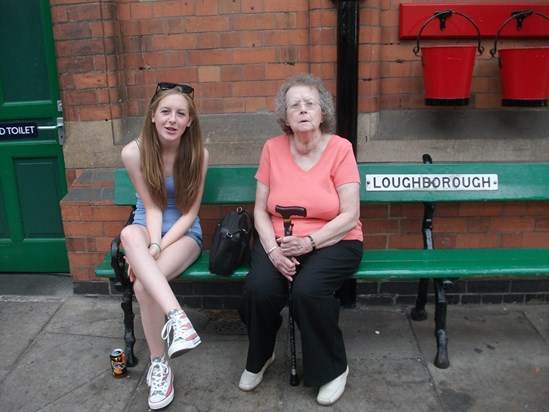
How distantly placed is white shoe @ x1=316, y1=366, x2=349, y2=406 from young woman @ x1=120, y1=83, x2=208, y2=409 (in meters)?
0.73

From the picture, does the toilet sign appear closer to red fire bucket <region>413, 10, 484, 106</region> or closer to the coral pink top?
the coral pink top

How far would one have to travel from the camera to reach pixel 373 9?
11.2 ft

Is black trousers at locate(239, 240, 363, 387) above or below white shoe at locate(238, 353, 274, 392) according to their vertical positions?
above

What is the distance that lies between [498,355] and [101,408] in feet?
6.97

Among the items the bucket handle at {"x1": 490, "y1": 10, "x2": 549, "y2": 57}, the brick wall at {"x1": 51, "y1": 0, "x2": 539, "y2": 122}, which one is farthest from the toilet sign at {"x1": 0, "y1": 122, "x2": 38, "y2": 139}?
the bucket handle at {"x1": 490, "y1": 10, "x2": 549, "y2": 57}

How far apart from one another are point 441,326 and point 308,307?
867mm

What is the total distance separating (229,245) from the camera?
2879 mm

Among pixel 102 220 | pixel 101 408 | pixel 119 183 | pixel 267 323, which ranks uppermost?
pixel 119 183

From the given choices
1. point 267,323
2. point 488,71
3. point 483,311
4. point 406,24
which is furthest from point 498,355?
point 406,24

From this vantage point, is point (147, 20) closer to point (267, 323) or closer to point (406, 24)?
point (406, 24)

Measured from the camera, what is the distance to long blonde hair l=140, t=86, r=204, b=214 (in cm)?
295

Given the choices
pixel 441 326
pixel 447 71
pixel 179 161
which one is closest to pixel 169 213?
pixel 179 161

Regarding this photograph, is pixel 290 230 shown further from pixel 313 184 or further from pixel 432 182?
pixel 432 182

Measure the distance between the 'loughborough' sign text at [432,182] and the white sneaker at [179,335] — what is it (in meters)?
1.38
